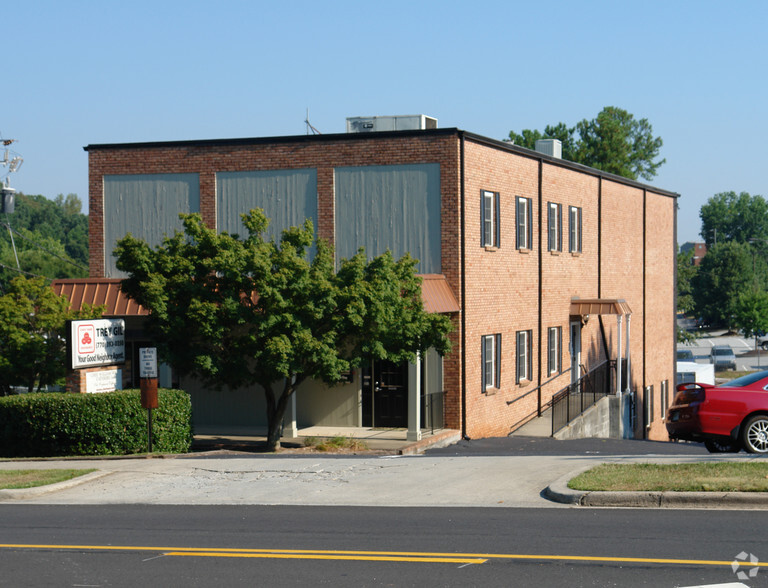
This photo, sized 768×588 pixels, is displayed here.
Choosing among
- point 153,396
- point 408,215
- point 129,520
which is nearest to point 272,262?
point 153,396

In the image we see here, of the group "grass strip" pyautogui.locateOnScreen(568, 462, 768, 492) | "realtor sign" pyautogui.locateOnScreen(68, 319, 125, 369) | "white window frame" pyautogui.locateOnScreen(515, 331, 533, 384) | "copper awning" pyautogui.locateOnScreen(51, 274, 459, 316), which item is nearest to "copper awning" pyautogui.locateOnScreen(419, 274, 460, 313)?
"copper awning" pyautogui.locateOnScreen(51, 274, 459, 316)

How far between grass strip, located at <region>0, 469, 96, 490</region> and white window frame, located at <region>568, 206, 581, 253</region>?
20798 millimetres

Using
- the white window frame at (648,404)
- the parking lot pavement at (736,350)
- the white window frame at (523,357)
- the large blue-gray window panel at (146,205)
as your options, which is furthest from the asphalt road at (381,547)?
the parking lot pavement at (736,350)

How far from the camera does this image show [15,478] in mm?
16375

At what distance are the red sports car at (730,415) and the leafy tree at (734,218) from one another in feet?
455

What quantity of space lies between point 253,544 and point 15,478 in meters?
7.15

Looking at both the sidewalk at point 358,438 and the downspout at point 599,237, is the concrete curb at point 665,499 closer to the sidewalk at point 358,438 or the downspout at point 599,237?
the sidewalk at point 358,438

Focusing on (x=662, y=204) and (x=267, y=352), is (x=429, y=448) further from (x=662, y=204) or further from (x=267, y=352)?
(x=662, y=204)

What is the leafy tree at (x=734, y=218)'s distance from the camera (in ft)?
500

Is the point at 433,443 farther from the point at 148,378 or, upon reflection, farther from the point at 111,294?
the point at 111,294

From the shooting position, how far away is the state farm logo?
21.2 m

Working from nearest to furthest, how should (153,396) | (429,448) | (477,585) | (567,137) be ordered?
(477,585)
(153,396)
(429,448)
(567,137)

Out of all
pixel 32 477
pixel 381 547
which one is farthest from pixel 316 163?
pixel 381 547

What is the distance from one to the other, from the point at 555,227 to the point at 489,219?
6.12 meters
